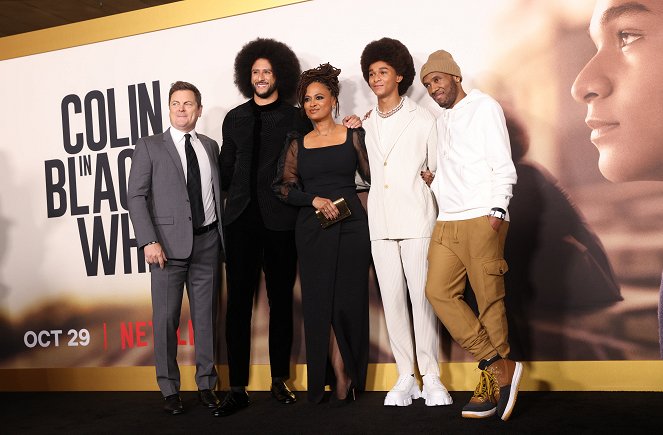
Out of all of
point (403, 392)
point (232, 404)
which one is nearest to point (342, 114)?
point (403, 392)

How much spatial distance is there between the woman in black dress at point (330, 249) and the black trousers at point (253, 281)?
0.17 meters

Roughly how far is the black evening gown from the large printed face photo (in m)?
1.38

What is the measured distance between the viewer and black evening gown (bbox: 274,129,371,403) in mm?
4016

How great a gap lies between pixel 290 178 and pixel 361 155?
44cm

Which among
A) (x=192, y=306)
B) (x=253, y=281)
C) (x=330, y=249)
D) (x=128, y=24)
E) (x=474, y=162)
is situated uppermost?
(x=128, y=24)

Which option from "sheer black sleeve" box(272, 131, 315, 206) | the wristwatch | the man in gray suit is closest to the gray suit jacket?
the man in gray suit

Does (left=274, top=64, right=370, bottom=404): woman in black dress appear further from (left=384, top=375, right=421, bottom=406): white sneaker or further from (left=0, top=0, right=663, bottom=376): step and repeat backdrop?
(left=0, top=0, right=663, bottom=376): step and repeat backdrop

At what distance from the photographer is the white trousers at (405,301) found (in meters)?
3.91

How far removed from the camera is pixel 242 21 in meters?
4.78

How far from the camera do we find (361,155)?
4082 mm

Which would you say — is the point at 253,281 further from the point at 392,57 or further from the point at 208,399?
the point at 392,57

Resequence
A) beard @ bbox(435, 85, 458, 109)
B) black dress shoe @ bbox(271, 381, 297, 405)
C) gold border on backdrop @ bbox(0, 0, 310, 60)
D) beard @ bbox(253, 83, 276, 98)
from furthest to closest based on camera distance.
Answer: gold border on backdrop @ bbox(0, 0, 310, 60) < beard @ bbox(253, 83, 276, 98) < black dress shoe @ bbox(271, 381, 297, 405) < beard @ bbox(435, 85, 458, 109)

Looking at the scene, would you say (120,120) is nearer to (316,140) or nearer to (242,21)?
(242,21)

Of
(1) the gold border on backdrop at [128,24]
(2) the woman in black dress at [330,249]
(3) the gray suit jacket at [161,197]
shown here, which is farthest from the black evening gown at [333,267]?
(1) the gold border on backdrop at [128,24]
